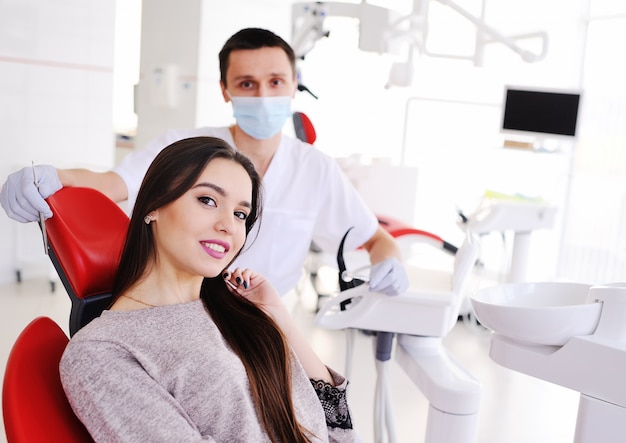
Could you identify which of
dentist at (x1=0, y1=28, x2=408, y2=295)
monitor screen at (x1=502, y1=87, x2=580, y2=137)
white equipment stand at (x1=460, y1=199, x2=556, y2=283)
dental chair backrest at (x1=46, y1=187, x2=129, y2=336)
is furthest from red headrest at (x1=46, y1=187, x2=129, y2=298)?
monitor screen at (x1=502, y1=87, x2=580, y2=137)

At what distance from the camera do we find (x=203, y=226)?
1.06 m

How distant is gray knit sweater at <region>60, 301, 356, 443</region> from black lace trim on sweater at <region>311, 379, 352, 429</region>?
0.16 ft

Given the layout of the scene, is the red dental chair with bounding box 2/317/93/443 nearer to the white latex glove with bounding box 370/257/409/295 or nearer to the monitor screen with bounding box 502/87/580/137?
the white latex glove with bounding box 370/257/409/295

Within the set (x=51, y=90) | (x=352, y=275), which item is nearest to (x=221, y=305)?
(x=352, y=275)

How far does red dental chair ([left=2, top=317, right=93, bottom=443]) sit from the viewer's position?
787 millimetres

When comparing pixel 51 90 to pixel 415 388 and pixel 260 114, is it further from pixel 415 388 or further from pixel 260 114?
pixel 415 388

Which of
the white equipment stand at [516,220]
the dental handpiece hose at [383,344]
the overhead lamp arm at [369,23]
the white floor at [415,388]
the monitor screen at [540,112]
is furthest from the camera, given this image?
the monitor screen at [540,112]

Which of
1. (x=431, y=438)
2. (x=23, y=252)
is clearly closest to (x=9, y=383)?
(x=431, y=438)

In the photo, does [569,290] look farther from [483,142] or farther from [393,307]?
[483,142]

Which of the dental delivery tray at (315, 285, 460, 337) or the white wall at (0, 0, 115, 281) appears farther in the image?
the white wall at (0, 0, 115, 281)

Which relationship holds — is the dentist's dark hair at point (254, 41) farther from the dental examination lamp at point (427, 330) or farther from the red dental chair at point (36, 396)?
the red dental chair at point (36, 396)

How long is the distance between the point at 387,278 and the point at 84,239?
660mm

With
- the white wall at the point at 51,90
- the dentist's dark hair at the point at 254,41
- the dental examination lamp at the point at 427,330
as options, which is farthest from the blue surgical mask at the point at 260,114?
the white wall at the point at 51,90

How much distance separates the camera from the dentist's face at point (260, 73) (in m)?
1.69
